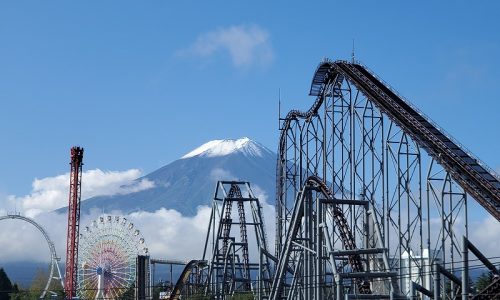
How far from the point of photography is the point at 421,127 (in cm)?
4372

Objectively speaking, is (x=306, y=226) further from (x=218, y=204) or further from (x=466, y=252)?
(x=218, y=204)

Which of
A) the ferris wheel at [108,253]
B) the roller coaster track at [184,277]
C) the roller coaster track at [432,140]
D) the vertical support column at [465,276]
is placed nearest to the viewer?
the vertical support column at [465,276]

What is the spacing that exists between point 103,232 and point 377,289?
47.4 metres

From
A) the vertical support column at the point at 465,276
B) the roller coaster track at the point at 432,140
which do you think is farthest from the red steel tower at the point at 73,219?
the vertical support column at the point at 465,276

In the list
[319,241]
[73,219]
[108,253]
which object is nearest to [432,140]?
[319,241]

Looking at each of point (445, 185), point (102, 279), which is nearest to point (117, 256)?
point (102, 279)

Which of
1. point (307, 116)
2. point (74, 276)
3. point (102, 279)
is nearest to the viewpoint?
point (307, 116)

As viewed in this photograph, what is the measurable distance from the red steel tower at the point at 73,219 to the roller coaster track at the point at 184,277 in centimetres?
1230

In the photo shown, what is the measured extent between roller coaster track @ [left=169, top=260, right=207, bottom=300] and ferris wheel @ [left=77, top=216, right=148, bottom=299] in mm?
15847

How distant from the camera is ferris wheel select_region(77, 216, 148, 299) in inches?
3374

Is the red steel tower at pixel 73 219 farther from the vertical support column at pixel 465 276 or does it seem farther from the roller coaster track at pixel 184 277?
the vertical support column at pixel 465 276

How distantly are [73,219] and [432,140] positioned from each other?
139 ft

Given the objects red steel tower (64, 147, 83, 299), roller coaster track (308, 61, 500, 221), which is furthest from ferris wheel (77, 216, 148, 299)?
roller coaster track (308, 61, 500, 221)

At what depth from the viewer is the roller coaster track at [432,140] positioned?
40.0 m
